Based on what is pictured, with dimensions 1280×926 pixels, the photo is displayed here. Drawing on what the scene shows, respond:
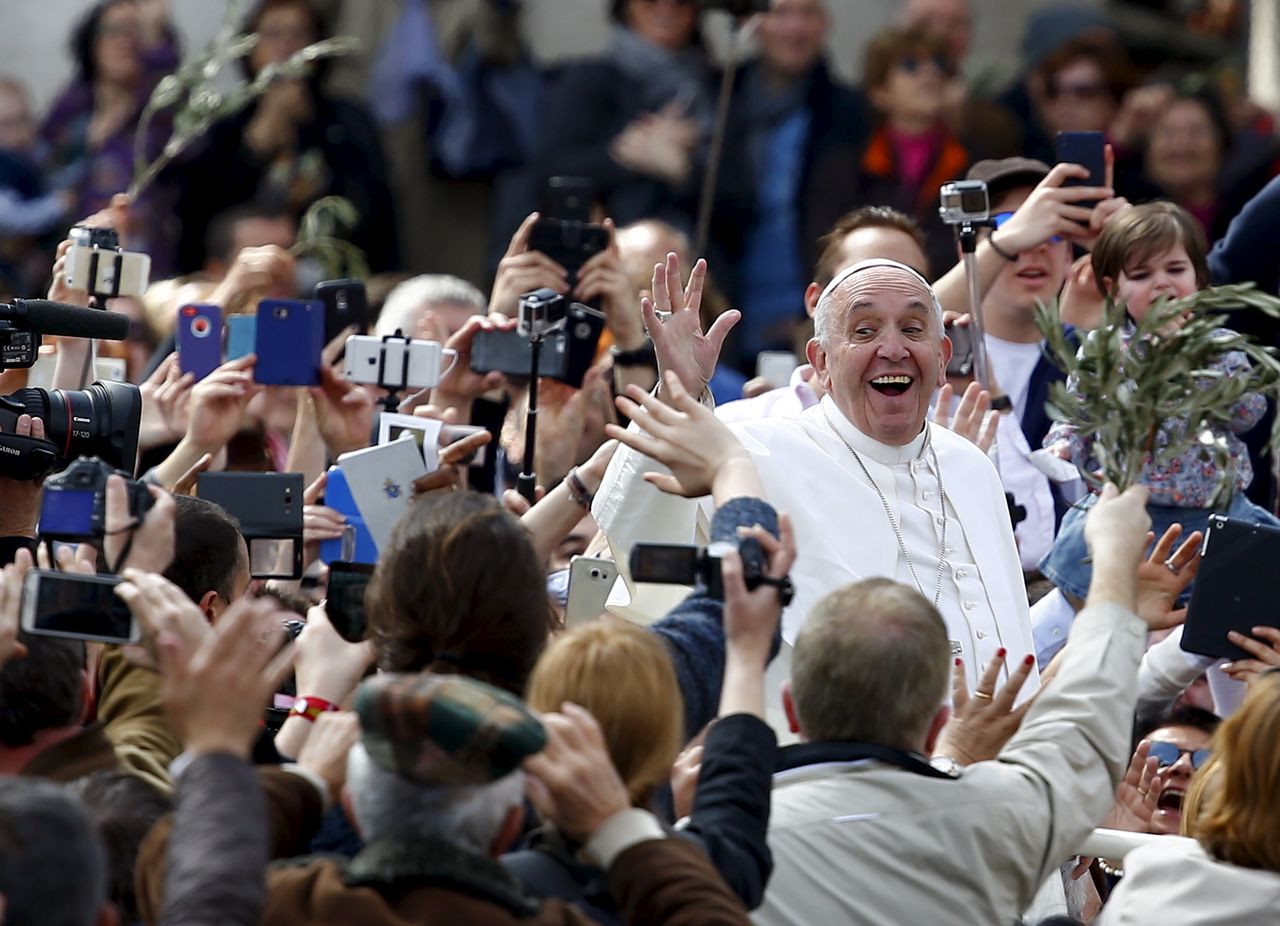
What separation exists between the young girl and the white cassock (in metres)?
0.25

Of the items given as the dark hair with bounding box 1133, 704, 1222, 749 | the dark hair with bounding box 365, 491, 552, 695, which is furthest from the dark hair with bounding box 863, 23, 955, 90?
the dark hair with bounding box 365, 491, 552, 695

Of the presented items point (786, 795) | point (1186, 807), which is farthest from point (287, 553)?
point (1186, 807)

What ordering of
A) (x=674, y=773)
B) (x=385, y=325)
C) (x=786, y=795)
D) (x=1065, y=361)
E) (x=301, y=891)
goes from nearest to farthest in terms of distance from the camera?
(x=301, y=891), (x=786, y=795), (x=674, y=773), (x=1065, y=361), (x=385, y=325)

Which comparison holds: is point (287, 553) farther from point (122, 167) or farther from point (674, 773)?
point (122, 167)

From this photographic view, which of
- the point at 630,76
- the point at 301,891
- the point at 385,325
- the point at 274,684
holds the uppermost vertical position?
the point at 630,76

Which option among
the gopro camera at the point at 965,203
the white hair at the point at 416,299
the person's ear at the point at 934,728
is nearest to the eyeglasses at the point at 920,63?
the white hair at the point at 416,299

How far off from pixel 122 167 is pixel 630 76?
2.31m

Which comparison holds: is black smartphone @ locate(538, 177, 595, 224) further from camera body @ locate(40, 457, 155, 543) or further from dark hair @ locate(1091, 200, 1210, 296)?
camera body @ locate(40, 457, 155, 543)

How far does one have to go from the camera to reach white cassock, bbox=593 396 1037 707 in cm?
493

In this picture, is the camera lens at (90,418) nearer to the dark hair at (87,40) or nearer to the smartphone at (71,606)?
the smartphone at (71,606)

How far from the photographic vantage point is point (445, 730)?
3.12 meters

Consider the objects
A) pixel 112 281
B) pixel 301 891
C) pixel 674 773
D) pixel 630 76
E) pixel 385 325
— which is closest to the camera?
pixel 301 891

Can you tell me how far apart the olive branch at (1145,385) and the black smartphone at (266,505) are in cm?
169

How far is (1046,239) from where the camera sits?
6352mm
